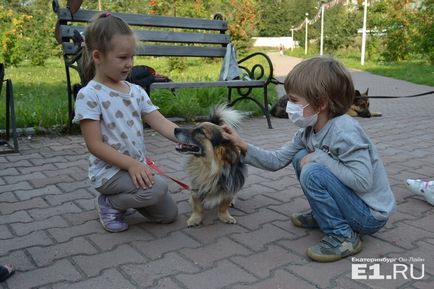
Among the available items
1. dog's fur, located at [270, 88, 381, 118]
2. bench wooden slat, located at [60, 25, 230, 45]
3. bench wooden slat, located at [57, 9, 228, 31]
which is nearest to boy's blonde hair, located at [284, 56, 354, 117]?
bench wooden slat, located at [57, 9, 228, 31]

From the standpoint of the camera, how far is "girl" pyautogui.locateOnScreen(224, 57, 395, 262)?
98.9 inches

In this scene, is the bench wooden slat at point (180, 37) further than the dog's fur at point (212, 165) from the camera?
Yes

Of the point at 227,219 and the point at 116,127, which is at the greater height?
the point at 116,127

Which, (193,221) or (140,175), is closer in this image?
(140,175)

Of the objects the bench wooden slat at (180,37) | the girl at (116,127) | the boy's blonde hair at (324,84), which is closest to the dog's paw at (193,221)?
the girl at (116,127)

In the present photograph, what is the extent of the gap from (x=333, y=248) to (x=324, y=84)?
0.94 metres

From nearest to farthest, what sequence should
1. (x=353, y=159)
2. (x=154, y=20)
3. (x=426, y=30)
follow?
1. (x=353, y=159)
2. (x=154, y=20)
3. (x=426, y=30)

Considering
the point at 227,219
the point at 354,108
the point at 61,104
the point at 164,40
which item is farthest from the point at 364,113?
the point at 227,219

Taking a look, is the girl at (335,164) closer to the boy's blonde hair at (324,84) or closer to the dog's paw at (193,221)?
the boy's blonde hair at (324,84)

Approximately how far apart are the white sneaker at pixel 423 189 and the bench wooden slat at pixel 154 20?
4.14 meters

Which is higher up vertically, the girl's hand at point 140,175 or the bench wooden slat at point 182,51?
the bench wooden slat at point 182,51

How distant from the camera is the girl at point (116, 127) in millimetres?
2754

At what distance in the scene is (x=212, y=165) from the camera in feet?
9.92

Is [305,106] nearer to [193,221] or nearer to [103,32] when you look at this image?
[193,221]
